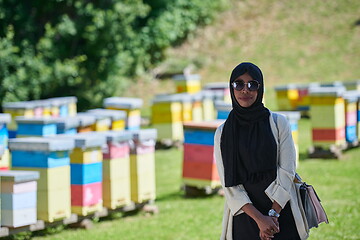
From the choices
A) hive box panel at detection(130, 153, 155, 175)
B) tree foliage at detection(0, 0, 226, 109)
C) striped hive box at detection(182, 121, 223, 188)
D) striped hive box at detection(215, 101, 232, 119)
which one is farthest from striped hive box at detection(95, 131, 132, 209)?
tree foliage at detection(0, 0, 226, 109)

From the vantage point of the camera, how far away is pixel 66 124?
10867 mm

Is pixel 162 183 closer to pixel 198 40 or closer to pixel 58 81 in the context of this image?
pixel 58 81

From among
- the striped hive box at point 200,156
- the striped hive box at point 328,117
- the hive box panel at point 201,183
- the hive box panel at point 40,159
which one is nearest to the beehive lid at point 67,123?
the striped hive box at point 200,156

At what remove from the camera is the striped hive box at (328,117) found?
13.8 m

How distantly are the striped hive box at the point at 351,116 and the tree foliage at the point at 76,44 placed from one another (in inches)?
331

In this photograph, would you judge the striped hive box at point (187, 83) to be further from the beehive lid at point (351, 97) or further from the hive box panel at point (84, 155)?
the hive box panel at point (84, 155)

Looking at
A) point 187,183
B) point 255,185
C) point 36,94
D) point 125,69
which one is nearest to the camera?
point 255,185

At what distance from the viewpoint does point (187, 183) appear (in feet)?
35.8

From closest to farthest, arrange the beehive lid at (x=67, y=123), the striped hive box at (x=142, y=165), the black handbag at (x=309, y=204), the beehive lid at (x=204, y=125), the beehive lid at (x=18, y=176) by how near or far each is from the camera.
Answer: the black handbag at (x=309, y=204) → the beehive lid at (x=18, y=176) → the striped hive box at (x=142, y=165) → the beehive lid at (x=204, y=125) → the beehive lid at (x=67, y=123)

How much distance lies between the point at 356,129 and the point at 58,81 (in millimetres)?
9079

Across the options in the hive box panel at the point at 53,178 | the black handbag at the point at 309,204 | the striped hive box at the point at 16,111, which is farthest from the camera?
the striped hive box at the point at 16,111

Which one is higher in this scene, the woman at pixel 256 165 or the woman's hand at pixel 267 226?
the woman at pixel 256 165

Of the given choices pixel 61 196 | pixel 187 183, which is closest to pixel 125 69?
pixel 187 183

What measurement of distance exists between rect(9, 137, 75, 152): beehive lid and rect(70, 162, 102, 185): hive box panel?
0.40m
